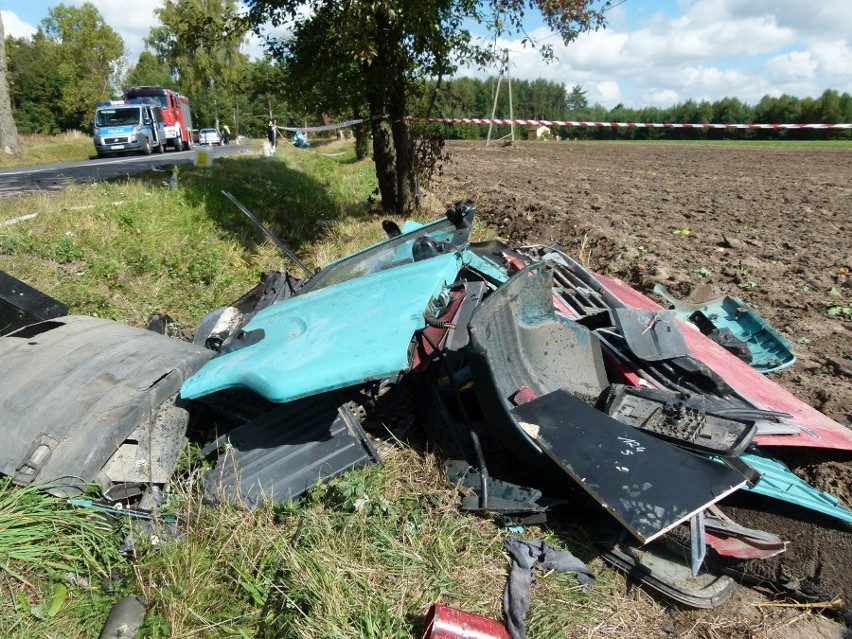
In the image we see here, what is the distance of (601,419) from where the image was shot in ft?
9.45

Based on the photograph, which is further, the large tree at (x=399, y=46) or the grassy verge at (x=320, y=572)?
the large tree at (x=399, y=46)

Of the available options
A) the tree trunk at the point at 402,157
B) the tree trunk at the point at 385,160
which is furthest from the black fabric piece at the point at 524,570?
the tree trunk at the point at 385,160

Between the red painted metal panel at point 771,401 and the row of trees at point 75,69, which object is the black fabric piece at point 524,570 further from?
the row of trees at point 75,69

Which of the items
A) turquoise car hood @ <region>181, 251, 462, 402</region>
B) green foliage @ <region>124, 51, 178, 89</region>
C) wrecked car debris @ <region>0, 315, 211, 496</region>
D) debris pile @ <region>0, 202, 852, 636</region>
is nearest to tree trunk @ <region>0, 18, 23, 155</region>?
debris pile @ <region>0, 202, 852, 636</region>

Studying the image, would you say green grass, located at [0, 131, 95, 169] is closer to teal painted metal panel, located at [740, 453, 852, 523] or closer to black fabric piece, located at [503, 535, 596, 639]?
black fabric piece, located at [503, 535, 596, 639]

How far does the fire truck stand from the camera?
86.7ft

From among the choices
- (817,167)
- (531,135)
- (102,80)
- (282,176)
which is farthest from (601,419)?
(102,80)

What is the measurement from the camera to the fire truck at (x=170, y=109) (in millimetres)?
26438

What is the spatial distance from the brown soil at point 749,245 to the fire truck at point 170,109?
14878 mm

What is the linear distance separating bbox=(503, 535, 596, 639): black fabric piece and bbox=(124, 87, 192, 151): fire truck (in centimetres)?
2759

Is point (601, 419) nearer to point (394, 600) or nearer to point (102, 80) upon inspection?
point (394, 600)

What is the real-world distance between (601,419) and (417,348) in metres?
1.12

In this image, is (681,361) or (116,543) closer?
(116,543)

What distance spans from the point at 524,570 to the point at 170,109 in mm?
29135
